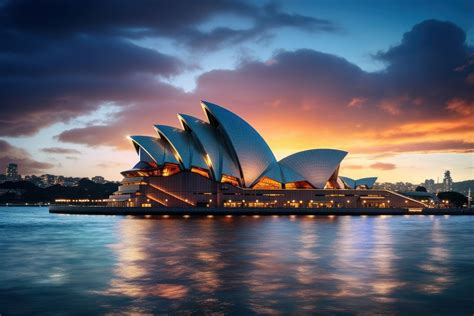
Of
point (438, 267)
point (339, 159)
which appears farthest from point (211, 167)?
point (438, 267)

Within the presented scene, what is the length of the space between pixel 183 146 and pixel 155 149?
245 inches

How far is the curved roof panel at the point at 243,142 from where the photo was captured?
95.0 metres

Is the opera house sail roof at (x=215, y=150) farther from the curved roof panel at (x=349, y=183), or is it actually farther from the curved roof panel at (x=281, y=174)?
the curved roof panel at (x=349, y=183)

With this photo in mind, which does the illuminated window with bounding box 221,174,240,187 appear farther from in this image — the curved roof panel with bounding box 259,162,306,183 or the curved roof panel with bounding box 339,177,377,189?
the curved roof panel with bounding box 339,177,377,189

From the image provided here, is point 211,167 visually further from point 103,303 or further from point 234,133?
point 103,303

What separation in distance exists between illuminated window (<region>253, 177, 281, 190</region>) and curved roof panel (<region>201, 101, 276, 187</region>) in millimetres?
2137

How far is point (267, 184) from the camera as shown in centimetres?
10700

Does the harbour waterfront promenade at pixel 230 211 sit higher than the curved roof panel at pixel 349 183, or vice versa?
the curved roof panel at pixel 349 183

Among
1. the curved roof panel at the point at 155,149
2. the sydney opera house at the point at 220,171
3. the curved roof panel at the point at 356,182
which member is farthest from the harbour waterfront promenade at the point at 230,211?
the curved roof panel at the point at 356,182

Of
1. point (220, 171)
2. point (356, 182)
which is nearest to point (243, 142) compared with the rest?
point (220, 171)

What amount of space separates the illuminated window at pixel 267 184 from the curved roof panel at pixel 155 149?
1962 centimetres

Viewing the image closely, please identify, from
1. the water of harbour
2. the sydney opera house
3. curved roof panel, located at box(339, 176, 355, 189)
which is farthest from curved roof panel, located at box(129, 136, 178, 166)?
the water of harbour

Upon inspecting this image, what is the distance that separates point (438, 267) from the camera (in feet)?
90.4

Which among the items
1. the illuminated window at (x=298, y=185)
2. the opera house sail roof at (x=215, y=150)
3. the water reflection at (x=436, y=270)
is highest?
the opera house sail roof at (x=215, y=150)
